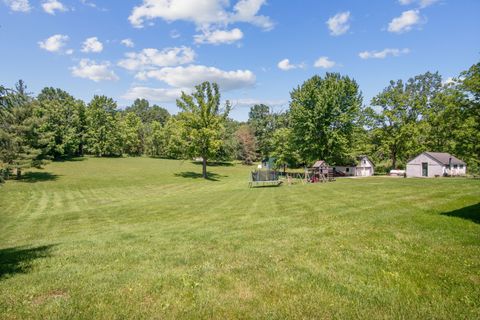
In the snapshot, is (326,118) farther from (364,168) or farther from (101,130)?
(101,130)

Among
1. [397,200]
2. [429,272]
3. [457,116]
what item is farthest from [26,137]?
[457,116]

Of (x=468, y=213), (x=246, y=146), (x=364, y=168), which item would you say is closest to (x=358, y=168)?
(x=364, y=168)

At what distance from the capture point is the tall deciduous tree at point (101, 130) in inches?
3004

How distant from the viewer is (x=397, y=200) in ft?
55.9

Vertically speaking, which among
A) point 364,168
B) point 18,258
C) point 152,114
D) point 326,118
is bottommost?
point 18,258

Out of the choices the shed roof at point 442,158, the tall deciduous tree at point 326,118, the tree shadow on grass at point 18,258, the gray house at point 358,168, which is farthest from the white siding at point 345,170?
the tree shadow on grass at point 18,258

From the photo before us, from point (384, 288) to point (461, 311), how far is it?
1.30 meters

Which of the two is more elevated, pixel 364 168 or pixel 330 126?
pixel 330 126

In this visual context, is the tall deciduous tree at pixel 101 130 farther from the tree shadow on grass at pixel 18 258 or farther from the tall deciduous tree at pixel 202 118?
the tree shadow on grass at pixel 18 258

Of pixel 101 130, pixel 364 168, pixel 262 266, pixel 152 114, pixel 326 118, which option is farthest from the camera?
pixel 152 114

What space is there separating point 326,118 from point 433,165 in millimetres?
18018

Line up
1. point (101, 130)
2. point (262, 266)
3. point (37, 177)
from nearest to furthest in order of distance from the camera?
point (262, 266)
point (37, 177)
point (101, 130)

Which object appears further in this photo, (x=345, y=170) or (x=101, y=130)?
(x=101, y=130)

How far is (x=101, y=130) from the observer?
255ft
